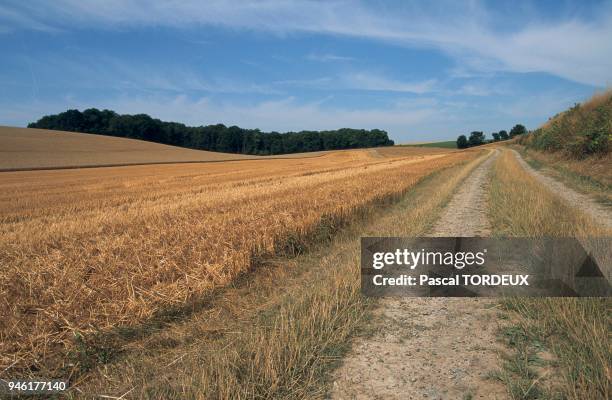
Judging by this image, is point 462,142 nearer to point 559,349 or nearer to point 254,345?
point 559,349

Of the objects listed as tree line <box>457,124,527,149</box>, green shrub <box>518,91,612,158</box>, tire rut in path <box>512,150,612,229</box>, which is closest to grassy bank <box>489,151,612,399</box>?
tire rut in path <box>512,150,612,229</box>

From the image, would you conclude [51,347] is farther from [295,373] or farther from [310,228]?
[310,228]

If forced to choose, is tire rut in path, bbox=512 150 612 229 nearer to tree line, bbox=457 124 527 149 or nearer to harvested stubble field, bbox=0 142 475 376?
harvested stubble field, bbox=0 142 475 376

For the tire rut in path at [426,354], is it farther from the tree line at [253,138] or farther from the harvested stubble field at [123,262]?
the tree line at [253,138]

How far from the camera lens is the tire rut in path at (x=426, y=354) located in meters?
2.60

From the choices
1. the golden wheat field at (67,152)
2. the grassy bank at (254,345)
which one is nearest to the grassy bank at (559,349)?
the grassy bank at (254,345)

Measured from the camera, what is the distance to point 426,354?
10.1ft

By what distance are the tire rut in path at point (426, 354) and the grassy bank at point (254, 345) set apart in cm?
20

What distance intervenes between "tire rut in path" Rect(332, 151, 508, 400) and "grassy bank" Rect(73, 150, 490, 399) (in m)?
0.20

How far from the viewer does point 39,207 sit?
42.3ft

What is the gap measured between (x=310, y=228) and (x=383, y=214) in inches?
142

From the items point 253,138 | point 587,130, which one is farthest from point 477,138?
point 587,130

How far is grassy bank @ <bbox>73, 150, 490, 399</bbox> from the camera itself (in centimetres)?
262

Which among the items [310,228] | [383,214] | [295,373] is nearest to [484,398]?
[295,373]
